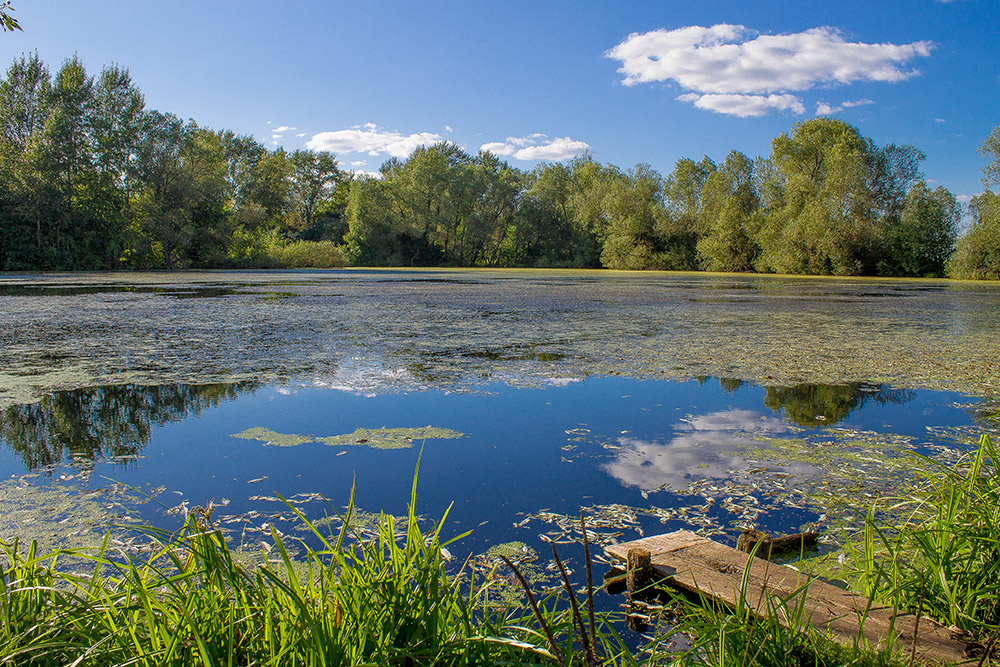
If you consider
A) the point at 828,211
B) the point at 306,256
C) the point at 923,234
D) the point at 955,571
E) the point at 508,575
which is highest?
the point at 828,211

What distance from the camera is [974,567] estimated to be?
1.59m

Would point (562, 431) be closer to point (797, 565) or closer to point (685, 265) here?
point (797, 565)

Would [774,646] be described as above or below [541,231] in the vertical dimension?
below

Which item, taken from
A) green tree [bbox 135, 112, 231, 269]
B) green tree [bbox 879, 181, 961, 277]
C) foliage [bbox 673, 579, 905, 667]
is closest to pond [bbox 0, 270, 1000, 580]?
foliage [bbox 673, 579, 905, 667]

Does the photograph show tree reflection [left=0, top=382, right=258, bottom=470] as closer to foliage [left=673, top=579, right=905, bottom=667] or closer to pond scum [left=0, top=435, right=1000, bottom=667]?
pond scum [left=0, top=435, right=1000, bottom=667]

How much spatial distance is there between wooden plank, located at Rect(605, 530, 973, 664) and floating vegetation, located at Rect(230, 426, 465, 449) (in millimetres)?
1432

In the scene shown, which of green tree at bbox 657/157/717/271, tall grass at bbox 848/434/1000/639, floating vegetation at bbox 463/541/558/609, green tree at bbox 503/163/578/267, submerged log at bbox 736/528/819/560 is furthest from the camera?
green tree at bbox 503/163/578/267

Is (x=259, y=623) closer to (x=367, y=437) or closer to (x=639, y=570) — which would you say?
(x=639, y=570)

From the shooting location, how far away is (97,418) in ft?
11.3

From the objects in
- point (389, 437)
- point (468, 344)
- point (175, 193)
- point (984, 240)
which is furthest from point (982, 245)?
point (175, 193)

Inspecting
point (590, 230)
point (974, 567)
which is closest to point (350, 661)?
point (974, 567)

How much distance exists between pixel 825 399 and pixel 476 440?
2.48m

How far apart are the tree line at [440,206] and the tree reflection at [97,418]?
25802mm

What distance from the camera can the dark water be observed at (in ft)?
7.75
